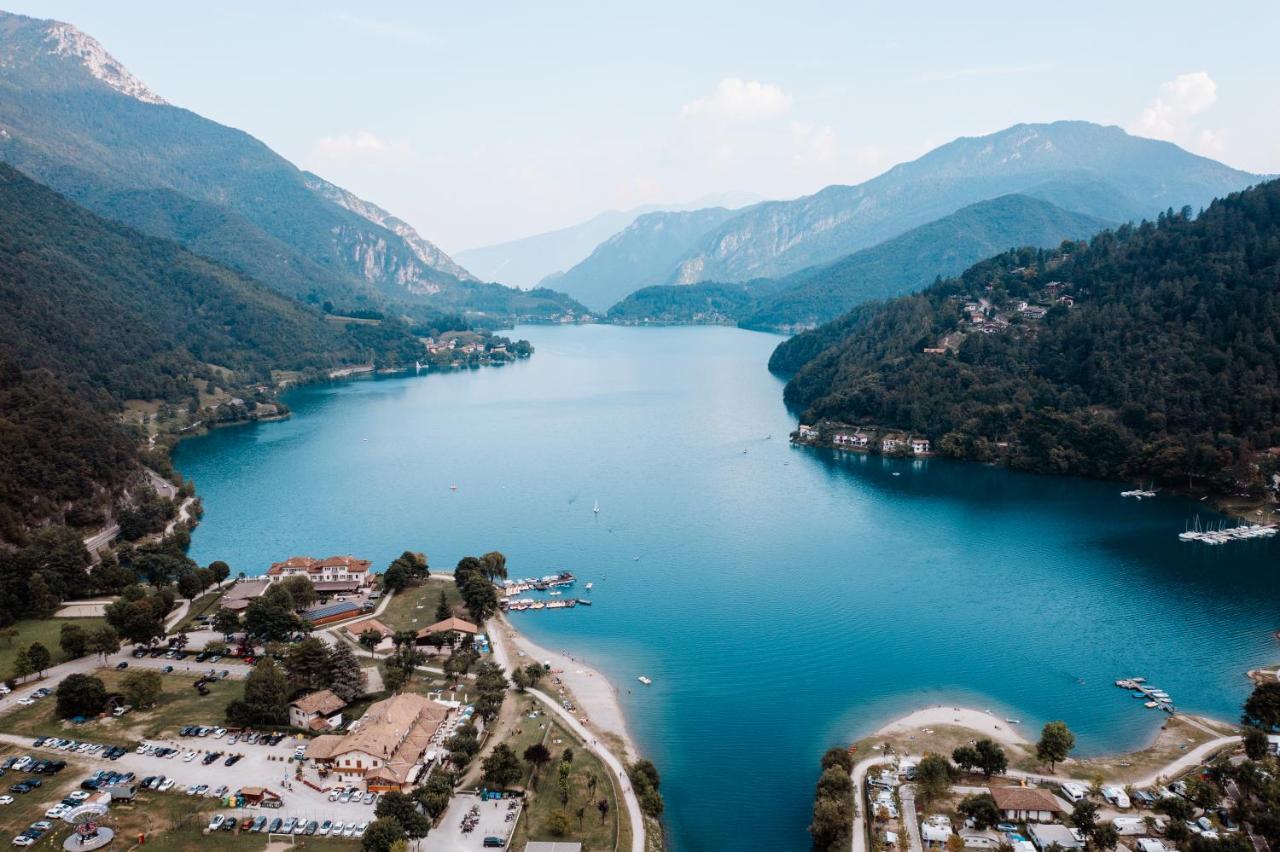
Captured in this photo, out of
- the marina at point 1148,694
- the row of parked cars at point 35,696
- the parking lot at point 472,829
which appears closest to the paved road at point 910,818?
the parking lot at point 472,829

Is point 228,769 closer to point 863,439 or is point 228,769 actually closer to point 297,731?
point 297,731

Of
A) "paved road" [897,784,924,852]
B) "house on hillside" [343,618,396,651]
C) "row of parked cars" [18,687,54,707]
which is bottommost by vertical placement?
"row of parked cars" [18,687,54,707]

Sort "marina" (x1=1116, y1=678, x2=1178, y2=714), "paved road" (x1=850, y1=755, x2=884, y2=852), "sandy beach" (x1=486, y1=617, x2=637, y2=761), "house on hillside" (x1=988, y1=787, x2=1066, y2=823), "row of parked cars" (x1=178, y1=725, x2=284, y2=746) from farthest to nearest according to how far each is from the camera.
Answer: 1. "marina" (x1=1116, y1=678, x2=1178, y2=714)
2. "sandy beach" (x1=486, y1=617, x2=637, y2=761)
3. "row of parked cars" (x1=178, y1=725, x2=284, y2=746)
4. "house on hillside" (x1=988, y1=787, x2=1066, y2=823)
5. "paved road" (x1=850, y1=755, x2=884, y2=852)

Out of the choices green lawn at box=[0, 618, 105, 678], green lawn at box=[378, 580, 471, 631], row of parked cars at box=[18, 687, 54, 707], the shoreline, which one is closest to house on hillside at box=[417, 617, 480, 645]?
green lawn at box=[378, 580, 471, 631]

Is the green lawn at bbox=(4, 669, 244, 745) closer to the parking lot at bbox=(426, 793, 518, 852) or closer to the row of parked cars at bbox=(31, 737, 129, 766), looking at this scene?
the row of parked cars at bbox=(31, 737, 129, 766)

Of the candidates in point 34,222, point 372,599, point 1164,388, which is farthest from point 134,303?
point 1164,388

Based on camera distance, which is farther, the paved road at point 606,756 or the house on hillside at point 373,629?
the house on hillside at point 373,629

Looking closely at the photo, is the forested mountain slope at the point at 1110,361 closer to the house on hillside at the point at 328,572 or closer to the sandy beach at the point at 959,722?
the sandy beach at the point at 959,722
